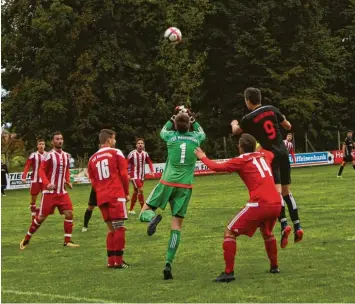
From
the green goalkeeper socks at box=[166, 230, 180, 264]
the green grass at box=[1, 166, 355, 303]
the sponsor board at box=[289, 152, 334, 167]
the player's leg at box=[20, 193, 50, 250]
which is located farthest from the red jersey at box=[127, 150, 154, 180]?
the sponsor board at box=[289, 152, 334, 167]

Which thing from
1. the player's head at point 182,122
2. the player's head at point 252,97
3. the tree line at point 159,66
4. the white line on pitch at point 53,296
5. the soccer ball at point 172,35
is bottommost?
the white line on pitch at point 53,296

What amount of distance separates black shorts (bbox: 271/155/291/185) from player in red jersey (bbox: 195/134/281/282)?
5.67 feet

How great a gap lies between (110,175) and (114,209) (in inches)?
20.2

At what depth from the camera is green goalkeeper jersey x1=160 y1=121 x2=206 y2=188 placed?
36.1ft

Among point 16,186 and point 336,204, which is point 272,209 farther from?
point 16,186

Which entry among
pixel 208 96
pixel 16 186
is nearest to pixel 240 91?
pixel 208 96

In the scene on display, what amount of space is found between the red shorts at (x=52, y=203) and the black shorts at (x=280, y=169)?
177 inches

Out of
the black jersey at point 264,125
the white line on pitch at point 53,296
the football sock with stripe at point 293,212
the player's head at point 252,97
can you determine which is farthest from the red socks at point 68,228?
the player's head at point 252,97

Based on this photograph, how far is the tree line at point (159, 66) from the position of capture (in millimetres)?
50125

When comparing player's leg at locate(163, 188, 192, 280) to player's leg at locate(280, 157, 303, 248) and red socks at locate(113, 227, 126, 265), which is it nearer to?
red socks at locate(113, 227, 126, 265)

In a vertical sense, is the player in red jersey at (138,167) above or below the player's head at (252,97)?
below

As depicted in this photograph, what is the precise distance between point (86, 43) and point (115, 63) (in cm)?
234

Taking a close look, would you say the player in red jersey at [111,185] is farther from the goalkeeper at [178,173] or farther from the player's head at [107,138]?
the goalkeeper at [178,173]

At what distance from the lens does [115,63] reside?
50938mm
